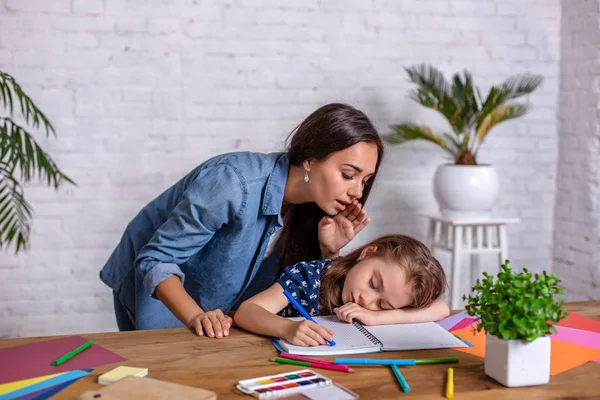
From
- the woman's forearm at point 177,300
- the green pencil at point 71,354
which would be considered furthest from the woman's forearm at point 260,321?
the green pencil at point 71,354

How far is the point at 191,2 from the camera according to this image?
3.05 meters

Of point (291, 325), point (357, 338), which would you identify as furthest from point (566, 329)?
point (291, 325)

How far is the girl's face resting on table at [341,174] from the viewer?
1.78 meters

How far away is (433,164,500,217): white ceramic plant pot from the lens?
298 centimetres

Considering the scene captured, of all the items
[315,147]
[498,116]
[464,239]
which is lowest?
[464,239]

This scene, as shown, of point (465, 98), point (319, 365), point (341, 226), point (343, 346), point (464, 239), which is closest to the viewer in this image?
point (319, 365)

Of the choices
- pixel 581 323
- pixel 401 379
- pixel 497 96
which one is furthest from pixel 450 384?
pixel 497 96

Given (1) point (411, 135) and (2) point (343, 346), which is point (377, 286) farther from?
(1) point (411, 135)

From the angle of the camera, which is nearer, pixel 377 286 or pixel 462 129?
pixel 377 286

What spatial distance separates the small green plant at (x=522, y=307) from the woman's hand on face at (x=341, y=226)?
0.80 meters

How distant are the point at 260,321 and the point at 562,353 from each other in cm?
59

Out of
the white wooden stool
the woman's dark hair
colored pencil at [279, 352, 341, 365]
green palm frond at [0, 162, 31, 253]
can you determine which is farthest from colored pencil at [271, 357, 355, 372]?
the white wooden stool

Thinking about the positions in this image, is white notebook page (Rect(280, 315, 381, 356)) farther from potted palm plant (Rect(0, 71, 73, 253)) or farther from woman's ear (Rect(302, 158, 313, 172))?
potted palm plant (Rect(0, 71, 73, 253))

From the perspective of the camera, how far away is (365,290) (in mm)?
1569
